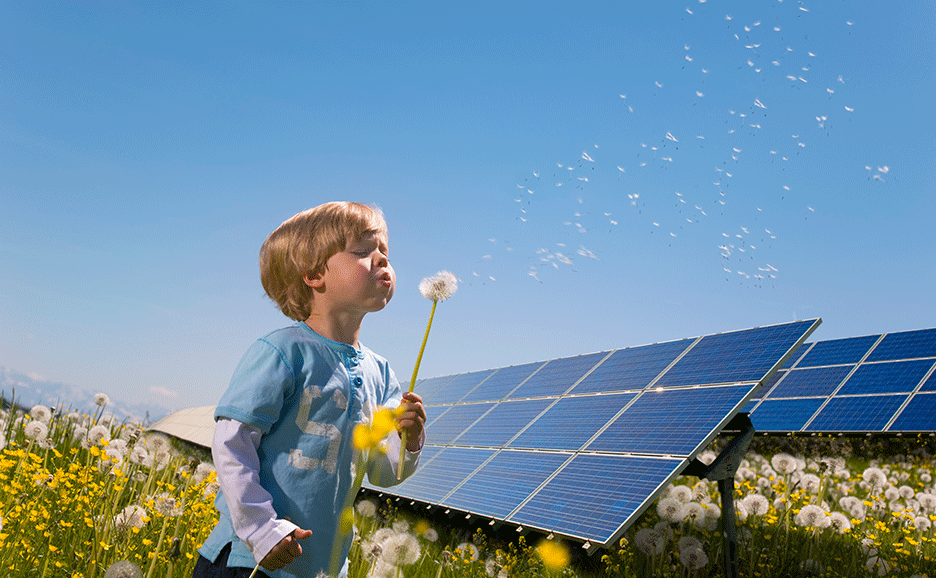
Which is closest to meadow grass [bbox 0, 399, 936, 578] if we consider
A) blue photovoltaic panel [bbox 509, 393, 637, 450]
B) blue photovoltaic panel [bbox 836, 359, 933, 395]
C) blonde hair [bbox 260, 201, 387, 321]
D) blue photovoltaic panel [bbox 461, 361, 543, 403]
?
blue photovoltaic panel [bbox 509, 393, 637, 450]

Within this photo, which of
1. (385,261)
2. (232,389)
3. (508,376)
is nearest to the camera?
(232,389)

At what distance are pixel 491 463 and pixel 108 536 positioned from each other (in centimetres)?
391

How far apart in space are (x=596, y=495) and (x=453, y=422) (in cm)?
477

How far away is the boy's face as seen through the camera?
2.51 metres

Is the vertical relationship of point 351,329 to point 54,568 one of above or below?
above

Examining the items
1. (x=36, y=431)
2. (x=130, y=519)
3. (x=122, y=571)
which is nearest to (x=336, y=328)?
(x=122, y=571)

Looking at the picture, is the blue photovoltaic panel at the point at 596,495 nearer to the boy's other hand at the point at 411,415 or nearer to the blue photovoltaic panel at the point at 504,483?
the blue photovoltaic panel at the point at 504,483

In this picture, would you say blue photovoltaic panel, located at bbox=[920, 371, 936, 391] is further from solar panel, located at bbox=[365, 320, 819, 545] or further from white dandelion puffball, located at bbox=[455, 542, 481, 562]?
white dandelion puffball, located at bbox=[455, 542, 481, 562]

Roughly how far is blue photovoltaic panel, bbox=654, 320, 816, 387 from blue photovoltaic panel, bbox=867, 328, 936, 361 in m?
7.05

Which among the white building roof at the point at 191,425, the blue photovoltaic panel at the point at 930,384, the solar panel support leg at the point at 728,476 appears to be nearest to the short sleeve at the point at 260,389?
the solar panel support leg at the point at 728,476

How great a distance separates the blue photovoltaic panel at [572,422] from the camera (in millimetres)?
6297

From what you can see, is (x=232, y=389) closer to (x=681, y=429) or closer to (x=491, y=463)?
(x=681, y=429)

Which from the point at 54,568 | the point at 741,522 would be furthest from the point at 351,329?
the point at 741,522

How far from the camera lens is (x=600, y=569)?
17.2ft
